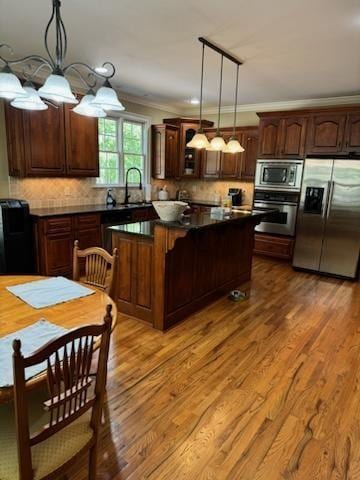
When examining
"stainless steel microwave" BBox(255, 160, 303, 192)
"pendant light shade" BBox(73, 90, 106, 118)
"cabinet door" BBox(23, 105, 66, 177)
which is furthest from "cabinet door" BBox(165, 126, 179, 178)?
"pendant light shade" BBox(73, 90, 106, 118)

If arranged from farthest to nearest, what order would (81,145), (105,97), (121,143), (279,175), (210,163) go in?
(210,163) < (121,143) < (279,175) < (81,145) < (105,97)

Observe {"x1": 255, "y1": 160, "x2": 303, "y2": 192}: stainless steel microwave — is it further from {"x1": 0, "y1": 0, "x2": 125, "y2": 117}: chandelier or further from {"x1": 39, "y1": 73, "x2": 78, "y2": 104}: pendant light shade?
{"x1": 39, "y1": 73, "x2": 78, "y2": 104}: pendant light shade

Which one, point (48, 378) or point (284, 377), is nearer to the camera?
point (48, 378)

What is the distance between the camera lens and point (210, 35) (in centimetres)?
290

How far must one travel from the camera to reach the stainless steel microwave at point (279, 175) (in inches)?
200

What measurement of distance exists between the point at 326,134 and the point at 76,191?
3.96m

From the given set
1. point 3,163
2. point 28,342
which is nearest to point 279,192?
point 3,163

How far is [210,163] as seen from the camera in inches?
251

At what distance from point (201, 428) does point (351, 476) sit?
2.67ft

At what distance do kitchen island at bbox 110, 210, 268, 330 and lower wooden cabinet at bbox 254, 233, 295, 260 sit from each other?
1.86 m

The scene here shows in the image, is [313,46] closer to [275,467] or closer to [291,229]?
[291,229]

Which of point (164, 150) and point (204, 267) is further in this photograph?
point (164, 150)

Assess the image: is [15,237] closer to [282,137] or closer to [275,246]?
[275,246]

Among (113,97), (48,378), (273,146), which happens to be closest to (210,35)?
(113,97)
